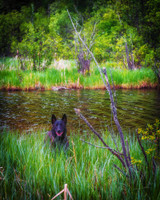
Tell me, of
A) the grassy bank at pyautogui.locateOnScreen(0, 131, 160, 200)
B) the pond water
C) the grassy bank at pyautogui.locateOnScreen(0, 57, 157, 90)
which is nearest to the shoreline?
the grassy bank at pyautogui.locateOnScreen(0, 57, 157, 90)

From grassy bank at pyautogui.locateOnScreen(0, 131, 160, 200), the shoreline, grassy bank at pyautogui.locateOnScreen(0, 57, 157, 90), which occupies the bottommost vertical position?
grassy bank at pyautogui.locateOnScreen(0, 131, 160, 200)

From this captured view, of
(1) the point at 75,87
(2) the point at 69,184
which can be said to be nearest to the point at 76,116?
(2) the point at 69,184

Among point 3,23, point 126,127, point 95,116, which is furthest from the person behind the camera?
point 3,23

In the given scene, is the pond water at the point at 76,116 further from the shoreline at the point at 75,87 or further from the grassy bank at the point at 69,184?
the shoreline at the point at 75,87

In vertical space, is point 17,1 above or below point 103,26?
above

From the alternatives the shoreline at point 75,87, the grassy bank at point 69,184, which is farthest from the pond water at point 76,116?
the shoreline at point 75,87

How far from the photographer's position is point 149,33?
13500mm

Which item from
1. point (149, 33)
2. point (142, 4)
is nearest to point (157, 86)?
point (149, 33)

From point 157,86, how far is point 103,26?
92.8 feet

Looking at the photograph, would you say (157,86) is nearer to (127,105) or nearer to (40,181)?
(127,105)

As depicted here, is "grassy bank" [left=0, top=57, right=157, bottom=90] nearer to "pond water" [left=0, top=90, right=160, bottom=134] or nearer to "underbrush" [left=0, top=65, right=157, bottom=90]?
"underbrush" [left=0, top=65, right=157, bottom=90]

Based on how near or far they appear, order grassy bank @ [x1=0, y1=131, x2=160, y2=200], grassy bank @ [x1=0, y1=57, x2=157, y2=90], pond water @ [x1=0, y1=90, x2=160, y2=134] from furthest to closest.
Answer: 1. grassy bank @ [x1=0, y1=57, x2=157, y2=90]
2. pond water @ [x1=0, y1=90, x2=160, y2=134]
3. grassy bank @ [x1=0, y1=131, x2=160, y2=200]

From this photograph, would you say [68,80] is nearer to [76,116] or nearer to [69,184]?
[76,116]

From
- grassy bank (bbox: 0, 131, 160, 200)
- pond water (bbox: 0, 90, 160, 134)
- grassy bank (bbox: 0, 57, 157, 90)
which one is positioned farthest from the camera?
grassy bank (bbox: 0, 57, 157, 90)
